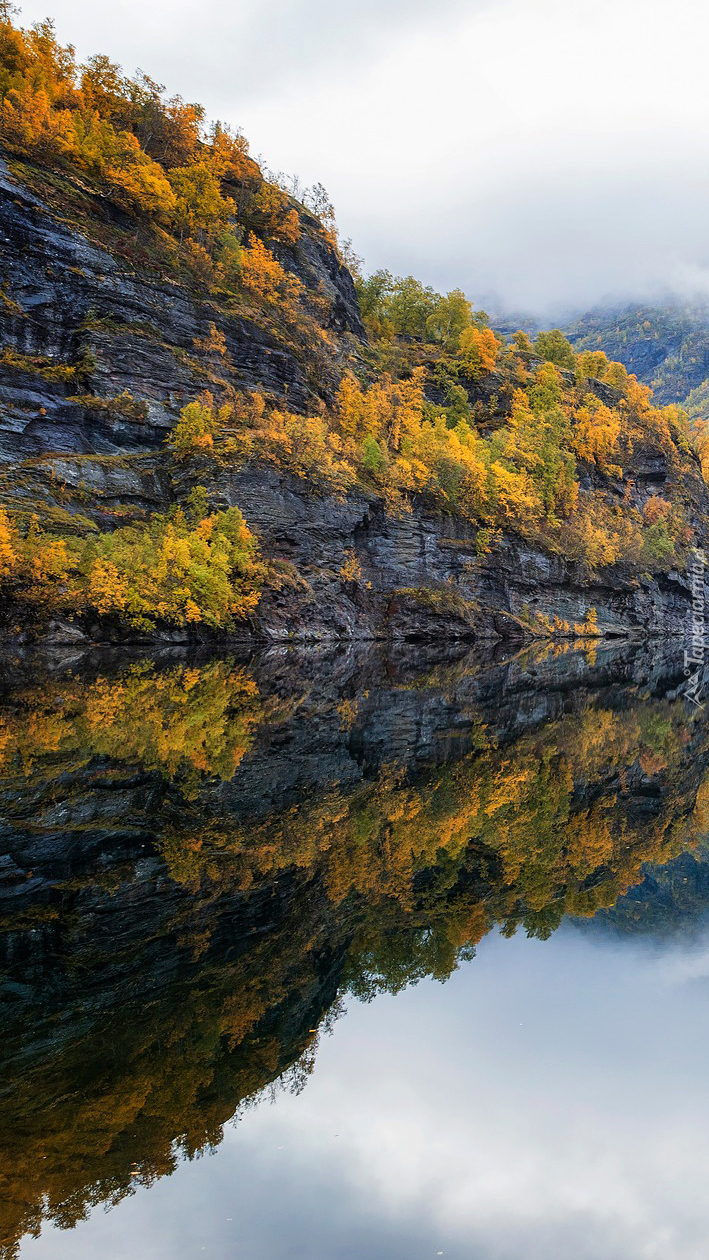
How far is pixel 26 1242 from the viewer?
149 inches

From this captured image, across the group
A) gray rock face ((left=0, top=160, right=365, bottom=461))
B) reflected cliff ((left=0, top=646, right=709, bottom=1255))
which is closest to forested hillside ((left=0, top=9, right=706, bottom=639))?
gray rock face ((left=0, top=160, right=365, bottom=461))

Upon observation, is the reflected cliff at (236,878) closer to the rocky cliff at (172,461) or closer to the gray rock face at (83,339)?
the rocky cliff at (172,461)

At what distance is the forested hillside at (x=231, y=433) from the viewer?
4303 centimetres

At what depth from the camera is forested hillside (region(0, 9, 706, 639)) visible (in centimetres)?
4303

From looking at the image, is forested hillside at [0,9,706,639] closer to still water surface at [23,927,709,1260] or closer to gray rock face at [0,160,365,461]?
gray rock face at [0,160,365,461]

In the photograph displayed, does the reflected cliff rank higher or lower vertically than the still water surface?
higher

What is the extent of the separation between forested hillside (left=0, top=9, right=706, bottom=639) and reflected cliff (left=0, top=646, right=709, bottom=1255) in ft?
77.3

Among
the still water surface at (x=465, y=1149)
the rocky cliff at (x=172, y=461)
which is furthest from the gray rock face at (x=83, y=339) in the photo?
the still water surface at (x=465, y=1149)

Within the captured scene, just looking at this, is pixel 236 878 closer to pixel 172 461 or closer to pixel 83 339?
pixel 172 461

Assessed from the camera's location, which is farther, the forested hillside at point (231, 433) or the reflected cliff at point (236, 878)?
the forested hillside at point (231, 433)

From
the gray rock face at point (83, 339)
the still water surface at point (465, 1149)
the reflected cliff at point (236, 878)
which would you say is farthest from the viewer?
the gray rock face at point (83, 339)

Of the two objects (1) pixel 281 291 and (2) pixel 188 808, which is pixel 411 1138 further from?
(1) pixel 281 291

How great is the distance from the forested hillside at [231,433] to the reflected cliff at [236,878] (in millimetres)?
23575

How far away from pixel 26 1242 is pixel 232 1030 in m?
2.13
